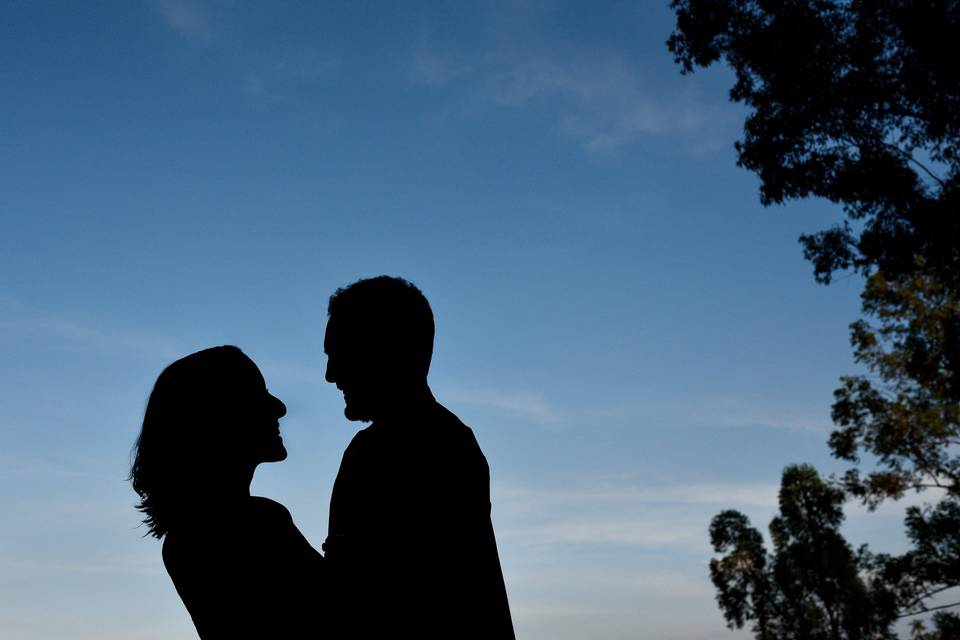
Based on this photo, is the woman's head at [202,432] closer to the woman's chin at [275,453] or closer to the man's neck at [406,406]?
the woman's chin at [275,453]

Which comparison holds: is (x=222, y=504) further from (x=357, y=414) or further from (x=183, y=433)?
(x=357, y=414)

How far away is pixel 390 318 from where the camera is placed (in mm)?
3117

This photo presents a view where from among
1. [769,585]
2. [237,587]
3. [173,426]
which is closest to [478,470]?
[237,587]

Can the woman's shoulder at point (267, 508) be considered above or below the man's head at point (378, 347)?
below

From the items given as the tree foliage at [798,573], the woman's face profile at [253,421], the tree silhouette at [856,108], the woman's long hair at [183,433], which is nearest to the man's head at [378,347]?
the woman's face profile at [253,421]

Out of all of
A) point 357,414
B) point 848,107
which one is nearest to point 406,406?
point 357,414

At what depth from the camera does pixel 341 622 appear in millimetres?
2568

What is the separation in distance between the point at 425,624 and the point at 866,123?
1861 centimetres

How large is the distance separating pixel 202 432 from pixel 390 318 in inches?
32.0

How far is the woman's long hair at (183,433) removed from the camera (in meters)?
2.96

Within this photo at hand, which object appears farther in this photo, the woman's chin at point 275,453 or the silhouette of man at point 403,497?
the woman's chin at point 275,453

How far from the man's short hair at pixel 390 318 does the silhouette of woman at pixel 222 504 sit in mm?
418

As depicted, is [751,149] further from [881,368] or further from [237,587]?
[237,587]

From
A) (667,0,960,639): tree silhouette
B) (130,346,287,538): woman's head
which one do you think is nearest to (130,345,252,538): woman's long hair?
(130,346,287,538): woman's head
